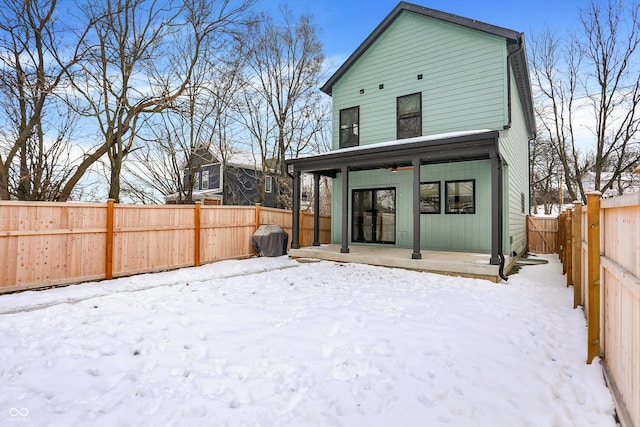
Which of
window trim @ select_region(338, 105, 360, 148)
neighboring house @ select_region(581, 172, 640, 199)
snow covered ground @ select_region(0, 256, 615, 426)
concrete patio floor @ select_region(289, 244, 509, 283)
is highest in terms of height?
window trim @ select_region(338, 105, 360, 148)

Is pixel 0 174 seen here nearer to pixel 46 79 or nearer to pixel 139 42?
pixel 46 79

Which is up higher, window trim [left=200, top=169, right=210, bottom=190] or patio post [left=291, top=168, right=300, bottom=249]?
window trim [left=200, top=169, right=210, bottom=190]

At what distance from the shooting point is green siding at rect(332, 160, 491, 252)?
8.27 m

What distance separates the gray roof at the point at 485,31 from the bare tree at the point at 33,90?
8041mm

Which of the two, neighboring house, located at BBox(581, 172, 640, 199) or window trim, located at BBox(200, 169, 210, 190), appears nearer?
neighboring house, located at BBox(581, 172, 640, 199)

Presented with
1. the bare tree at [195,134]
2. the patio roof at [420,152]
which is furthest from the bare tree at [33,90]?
the patio roof at [420,152]

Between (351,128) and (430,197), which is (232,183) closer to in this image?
(351,128)

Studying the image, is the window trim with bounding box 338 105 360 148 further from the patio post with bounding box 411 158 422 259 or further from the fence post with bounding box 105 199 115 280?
the fence post with bounding box 105 199 115 280

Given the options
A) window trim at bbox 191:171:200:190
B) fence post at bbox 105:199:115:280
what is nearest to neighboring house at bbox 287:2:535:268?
fence post at bbox 105:199:115:280

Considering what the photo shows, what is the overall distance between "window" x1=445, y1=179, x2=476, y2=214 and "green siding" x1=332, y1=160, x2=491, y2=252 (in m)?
0.11

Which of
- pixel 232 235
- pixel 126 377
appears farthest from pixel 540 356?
pixel 232 235

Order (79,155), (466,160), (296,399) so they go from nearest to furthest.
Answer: (296,399), (466,160), (79,155)

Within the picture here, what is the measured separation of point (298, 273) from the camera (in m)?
7.41

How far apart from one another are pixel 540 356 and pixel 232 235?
321 inches
